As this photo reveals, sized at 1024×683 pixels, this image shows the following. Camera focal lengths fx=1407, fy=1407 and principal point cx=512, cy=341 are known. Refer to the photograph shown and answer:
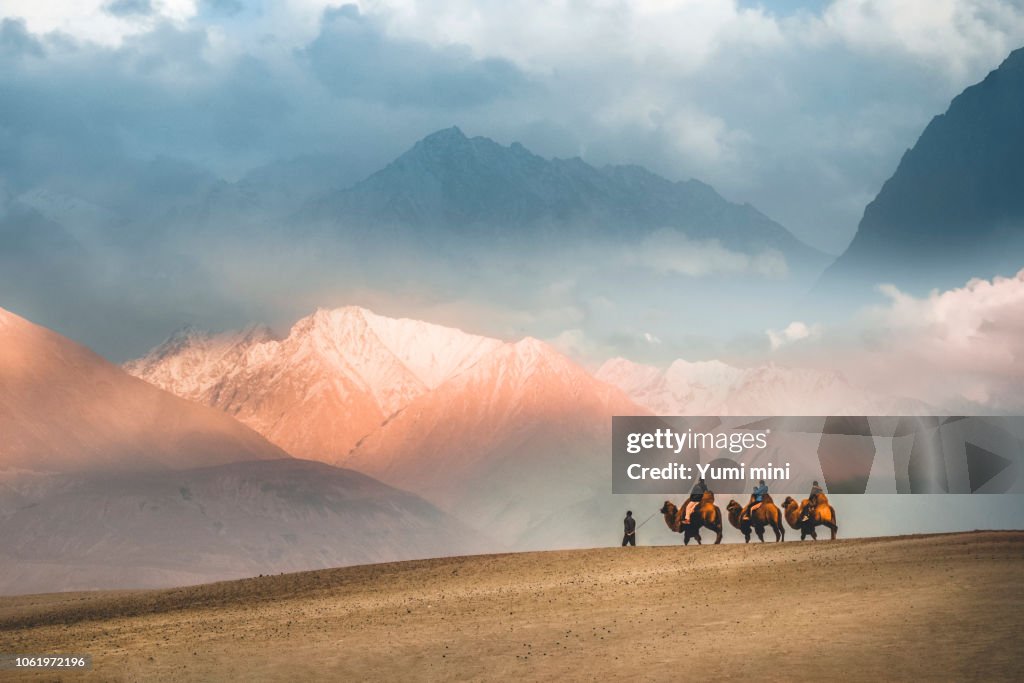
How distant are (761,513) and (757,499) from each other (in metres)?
0.74

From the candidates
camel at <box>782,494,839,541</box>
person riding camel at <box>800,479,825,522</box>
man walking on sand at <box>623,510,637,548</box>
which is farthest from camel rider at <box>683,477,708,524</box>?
person riding camel at <box>800,479,825,522</box>

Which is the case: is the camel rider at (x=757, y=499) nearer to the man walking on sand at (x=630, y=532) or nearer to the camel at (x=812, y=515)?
the camel at (x=812, y=515)

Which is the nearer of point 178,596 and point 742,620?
point 742,620

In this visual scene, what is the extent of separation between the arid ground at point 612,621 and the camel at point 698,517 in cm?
216

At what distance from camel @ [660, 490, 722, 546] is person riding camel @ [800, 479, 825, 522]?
13.2 ft

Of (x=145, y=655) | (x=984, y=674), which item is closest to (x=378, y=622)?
(x=145, y=655)

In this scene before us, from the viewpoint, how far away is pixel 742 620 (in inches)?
1839

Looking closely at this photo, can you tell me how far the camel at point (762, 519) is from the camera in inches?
2653

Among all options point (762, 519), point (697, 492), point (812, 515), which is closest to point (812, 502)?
point (812, 515)

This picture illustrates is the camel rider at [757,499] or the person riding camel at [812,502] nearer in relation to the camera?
the person riding camel at [812,502]

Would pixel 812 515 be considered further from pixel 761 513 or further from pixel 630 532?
pixel 630 532

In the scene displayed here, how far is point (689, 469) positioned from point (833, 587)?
31925mm

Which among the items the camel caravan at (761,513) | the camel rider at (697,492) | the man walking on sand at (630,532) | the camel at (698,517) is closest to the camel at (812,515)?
the camel caravan at (761,513)

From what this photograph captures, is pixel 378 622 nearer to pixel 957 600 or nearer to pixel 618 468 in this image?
pixel 957 600
